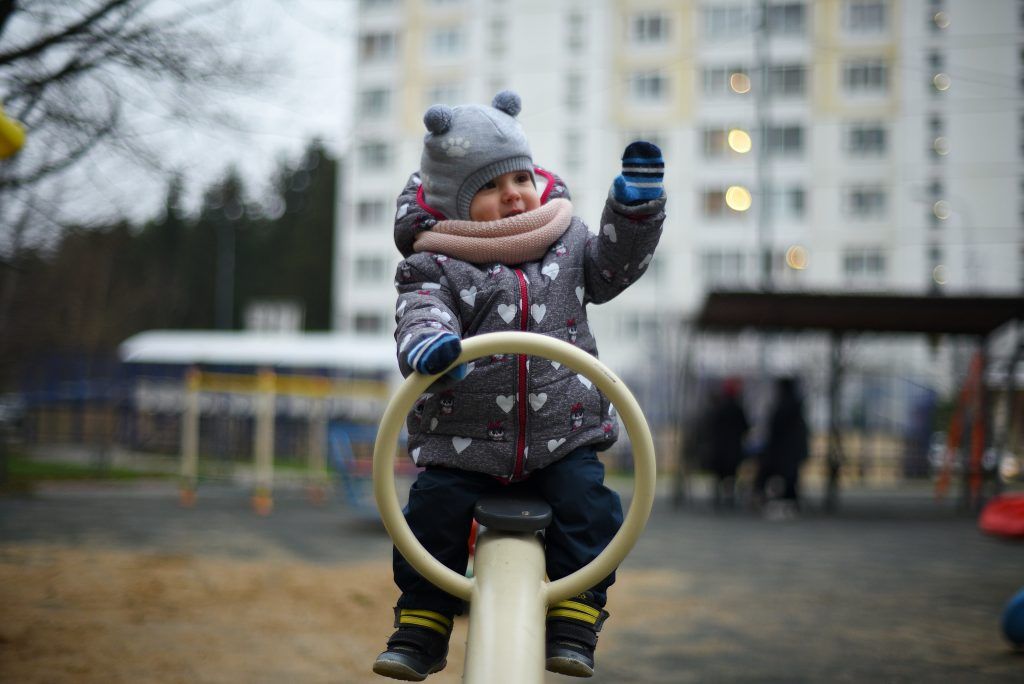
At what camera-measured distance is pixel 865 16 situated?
115 feet

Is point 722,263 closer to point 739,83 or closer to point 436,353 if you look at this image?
point 739,83

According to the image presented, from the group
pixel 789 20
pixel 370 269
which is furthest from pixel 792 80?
pixel 370 269

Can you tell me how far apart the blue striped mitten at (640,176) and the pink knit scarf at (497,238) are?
21 centimetres

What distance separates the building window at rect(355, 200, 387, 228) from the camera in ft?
137

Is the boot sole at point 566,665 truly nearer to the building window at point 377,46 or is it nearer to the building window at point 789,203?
the building window at point 789,203

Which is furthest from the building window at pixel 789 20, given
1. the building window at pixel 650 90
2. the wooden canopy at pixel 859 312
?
the wooden canopy at pixel 859 312

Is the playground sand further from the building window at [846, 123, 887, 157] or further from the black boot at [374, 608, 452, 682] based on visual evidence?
the building window at [846, 123, 887, 157]

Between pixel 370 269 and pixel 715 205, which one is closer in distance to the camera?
pixel 715 205

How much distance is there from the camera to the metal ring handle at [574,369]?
1.84m

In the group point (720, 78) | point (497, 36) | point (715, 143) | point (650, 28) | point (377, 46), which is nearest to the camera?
point (720, 78)

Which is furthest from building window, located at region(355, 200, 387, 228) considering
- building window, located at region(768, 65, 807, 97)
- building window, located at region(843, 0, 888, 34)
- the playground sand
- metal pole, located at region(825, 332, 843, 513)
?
the playground sand

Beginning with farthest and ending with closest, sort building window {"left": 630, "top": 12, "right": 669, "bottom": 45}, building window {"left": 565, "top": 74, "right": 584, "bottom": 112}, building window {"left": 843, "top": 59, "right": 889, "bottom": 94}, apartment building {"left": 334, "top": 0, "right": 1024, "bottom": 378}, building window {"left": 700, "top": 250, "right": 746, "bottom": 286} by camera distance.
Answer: building window {"left": 565, "top": 74, "right": 584, "bottom": 112} < building window {"left": 700, "top": 250, "right": 746, "bottom": 286} < building window {"left": 630, "top": 12, "right": 669, "bottom": 45} < building window {"left": 843, "top": 59, "right": 889, "bottom": 94} < apartment building {"left": 334, "top": 0, "right": 1024, "bottom": 378}

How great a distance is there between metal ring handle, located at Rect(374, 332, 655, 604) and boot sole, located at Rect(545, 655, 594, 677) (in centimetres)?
14

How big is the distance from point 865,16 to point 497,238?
36.5 metres
